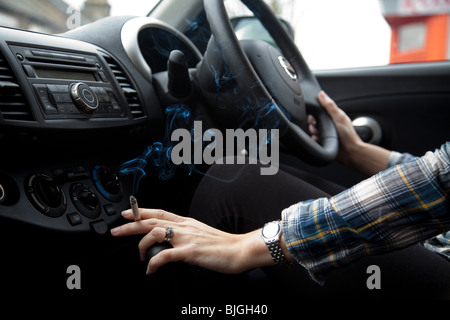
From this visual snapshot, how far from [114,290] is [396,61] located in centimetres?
131

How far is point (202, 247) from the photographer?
73 cm

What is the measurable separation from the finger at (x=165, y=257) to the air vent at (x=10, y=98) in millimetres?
319

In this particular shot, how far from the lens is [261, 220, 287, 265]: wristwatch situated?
74 centimetres

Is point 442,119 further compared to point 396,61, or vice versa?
point 396,61

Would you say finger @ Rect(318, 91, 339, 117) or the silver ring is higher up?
finger @ Rect(318, 91, 339, 117)

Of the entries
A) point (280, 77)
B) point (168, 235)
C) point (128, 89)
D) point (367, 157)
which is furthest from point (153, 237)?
point (367, 157)

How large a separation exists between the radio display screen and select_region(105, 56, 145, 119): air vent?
Result: 0.08m

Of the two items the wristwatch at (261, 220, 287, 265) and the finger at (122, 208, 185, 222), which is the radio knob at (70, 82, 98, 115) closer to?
the finger at (122, 208, 185, 222)

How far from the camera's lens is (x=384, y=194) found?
70cm

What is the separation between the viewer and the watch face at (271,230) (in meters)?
0.74

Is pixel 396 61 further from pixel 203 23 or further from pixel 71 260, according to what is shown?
pixel 71 260

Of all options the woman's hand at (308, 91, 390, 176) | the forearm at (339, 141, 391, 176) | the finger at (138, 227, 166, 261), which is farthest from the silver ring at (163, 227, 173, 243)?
the forearm at (339, 141, 391, 176)

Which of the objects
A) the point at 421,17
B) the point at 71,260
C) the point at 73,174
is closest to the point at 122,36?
the point at 73,174
